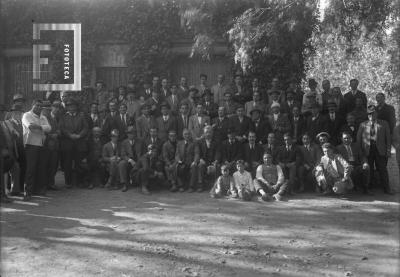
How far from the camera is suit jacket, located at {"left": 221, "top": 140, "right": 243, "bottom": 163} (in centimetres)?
1016

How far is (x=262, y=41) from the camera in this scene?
29.2 feet

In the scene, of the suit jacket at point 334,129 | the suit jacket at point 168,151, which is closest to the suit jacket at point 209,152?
the suit jacket at point 168,151

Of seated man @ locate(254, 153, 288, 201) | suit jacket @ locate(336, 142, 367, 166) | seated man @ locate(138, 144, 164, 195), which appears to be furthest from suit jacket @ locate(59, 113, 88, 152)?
suit jacket @ locate(336, 142, 367, 166)

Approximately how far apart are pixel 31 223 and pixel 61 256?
1.74 meters

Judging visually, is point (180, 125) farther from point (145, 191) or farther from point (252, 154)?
point (145, 191)

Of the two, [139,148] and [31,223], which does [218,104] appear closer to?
[139,148]

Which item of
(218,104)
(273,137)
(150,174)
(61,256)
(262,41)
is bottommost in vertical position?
(61,256)

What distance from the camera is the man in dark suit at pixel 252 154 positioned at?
392 inches

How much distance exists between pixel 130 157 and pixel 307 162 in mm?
3741

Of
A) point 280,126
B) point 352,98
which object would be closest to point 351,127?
point 352,98

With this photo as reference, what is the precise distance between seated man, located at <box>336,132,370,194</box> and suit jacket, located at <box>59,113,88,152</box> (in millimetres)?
5388

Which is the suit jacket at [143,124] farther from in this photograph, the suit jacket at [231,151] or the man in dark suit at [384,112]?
the man in dark suit at [384,112]

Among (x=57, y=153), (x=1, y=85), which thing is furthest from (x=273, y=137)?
(x=1, y=85)

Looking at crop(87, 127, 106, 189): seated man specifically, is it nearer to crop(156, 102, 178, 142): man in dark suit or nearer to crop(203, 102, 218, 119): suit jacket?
crop(156, 102, 178, 142): man in dark suit
